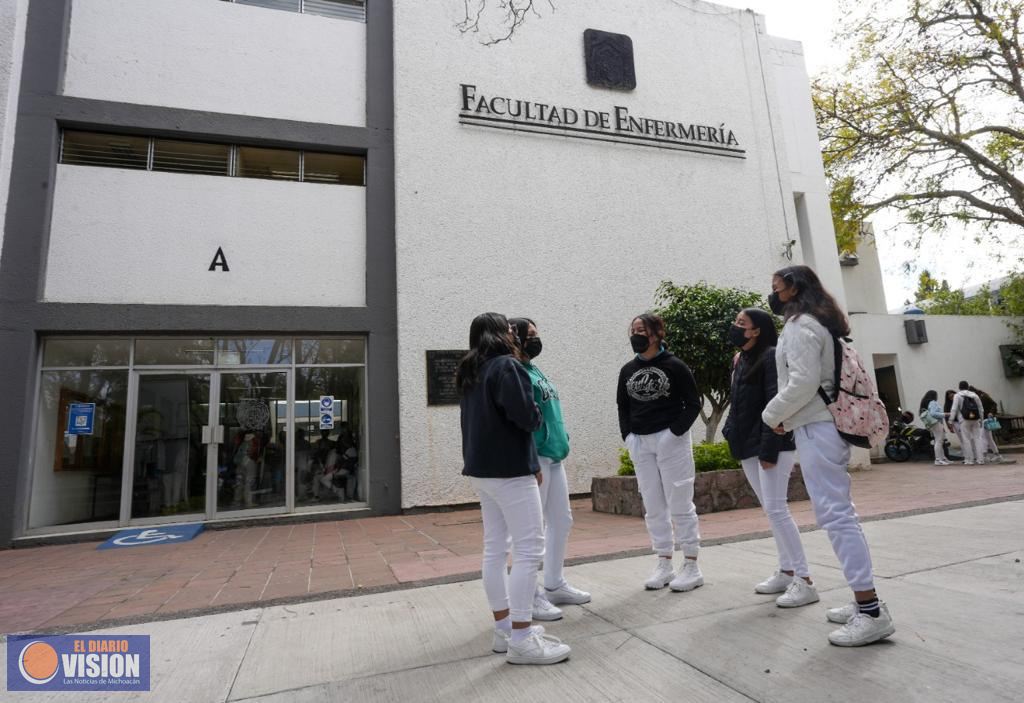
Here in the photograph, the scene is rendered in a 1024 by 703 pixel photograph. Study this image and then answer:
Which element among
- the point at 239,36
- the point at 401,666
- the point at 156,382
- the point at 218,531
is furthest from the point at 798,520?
the point at 239,36

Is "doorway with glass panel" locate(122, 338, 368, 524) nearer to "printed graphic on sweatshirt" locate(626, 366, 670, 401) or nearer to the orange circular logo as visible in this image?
the orange circular logo

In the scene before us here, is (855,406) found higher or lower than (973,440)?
higher

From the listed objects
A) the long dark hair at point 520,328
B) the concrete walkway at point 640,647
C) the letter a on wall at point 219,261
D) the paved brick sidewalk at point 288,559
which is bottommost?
the paved brick sidewalk at point 288,559

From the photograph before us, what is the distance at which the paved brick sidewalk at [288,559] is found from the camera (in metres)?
3.74

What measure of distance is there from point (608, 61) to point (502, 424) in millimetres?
9643

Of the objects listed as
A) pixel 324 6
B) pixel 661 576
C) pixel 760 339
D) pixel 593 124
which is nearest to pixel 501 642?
pixel 661 576

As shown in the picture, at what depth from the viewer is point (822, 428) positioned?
2.55m

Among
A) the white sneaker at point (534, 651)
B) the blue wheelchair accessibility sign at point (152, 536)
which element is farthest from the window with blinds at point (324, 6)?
the white sneaker at point (534, 651)

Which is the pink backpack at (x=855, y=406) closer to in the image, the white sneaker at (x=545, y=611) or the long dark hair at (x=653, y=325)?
the long dark hair at (x=653, y=325)

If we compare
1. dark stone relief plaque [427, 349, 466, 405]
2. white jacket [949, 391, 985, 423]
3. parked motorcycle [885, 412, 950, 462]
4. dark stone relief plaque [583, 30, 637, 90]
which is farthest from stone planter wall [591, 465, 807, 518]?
parked motorcycle [885, 412, 950, 462]

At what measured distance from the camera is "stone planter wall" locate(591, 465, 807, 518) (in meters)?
6.42

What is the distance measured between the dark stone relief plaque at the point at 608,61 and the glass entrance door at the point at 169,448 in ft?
27.4

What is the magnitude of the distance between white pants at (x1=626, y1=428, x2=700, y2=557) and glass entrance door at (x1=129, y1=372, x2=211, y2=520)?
6.29 m

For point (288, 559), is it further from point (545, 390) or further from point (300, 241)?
point (300, 241)
